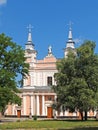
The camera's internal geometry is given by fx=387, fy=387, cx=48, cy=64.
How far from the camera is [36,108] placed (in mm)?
82438

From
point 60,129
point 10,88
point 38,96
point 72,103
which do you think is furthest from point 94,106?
point 38,96

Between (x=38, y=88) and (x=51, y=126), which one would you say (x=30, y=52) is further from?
(x=51, y=126)

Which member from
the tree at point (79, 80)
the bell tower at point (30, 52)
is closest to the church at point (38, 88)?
the bell tower at point (30, 52)

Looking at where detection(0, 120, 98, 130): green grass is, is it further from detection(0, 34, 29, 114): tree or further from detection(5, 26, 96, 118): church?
detection(5, 26, 96, 118): church

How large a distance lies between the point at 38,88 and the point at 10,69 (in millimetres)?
29075

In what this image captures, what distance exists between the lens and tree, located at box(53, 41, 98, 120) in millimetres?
52906

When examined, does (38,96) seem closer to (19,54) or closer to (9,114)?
(9,114)

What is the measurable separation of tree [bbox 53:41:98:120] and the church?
2496 cm

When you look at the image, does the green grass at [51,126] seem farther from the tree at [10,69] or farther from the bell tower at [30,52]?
the bell tower at [30,52]

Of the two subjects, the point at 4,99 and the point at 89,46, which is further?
the point at 89,46

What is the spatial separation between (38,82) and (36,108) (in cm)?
581

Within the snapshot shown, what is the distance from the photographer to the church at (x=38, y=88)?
270 feet

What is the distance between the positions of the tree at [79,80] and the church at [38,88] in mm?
24964

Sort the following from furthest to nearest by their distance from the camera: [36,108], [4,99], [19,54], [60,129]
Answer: [36,108] < [19,54] < [4,99] < [60,129]
